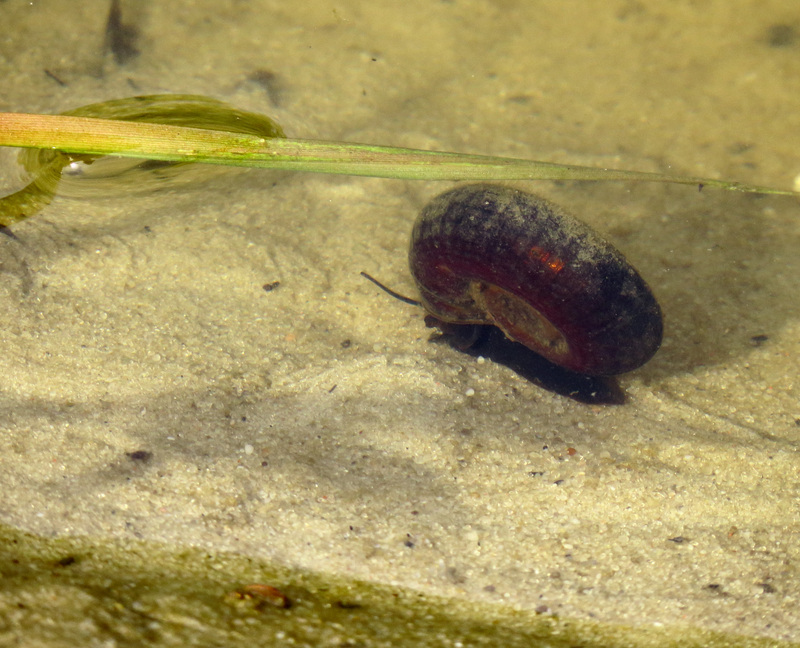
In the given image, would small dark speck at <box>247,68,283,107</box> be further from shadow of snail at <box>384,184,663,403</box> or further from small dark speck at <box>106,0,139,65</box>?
shadow of snail at <box>384,184,663,403</box>

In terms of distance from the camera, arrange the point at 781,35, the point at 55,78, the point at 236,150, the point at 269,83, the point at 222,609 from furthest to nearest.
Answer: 1. the point at 781,35
2. the point at 269,83
3. the point at 55,78
4. the point at 236,150
5. the point at 222,609

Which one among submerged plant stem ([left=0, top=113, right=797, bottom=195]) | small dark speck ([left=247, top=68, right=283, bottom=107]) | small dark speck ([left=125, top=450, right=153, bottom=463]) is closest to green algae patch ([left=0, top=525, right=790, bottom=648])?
small dark speck ([left=125, top=450, right=153, bottom=463])

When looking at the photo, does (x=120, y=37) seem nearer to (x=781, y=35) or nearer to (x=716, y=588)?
(x=716, y=588)

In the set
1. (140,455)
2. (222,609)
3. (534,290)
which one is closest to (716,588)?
(534,290)

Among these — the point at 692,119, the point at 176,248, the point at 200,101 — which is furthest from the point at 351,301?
the point at 692,119

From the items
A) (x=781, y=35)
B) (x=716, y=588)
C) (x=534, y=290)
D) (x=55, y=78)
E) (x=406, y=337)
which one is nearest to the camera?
(x=716, y=588)

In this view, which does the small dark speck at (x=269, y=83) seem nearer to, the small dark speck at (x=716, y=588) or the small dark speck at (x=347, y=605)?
the small dark speck at (x=347, y=605)

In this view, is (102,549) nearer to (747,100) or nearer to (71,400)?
(71,400)
